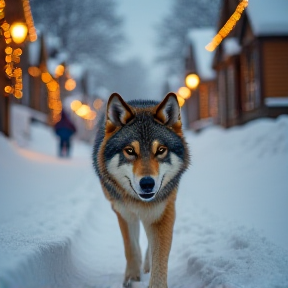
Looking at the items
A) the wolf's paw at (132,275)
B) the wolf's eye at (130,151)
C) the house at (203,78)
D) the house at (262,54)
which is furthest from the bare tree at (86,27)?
the wolf's eye at (130,151)

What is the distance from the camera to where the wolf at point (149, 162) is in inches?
Result: 144

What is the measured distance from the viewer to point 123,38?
4341 centimetres

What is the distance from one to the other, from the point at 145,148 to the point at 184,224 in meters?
3.13

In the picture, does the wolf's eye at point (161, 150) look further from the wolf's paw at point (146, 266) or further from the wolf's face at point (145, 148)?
the wolf's paw at point (146, 266)

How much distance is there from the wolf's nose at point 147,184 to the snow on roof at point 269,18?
12.7 meters

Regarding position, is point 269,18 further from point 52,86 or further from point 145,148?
point 52,86

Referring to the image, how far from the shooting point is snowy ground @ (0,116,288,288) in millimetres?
3584

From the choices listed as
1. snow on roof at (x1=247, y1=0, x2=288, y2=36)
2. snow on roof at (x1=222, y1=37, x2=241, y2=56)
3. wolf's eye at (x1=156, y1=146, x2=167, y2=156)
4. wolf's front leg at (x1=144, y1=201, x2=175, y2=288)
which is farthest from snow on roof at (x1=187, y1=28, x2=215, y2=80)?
wolf's eye at (x1=156, y1=146, x2=167, y2=156)

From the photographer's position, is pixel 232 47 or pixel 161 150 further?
pixel 232 47

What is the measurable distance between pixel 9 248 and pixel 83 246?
7.54 feet

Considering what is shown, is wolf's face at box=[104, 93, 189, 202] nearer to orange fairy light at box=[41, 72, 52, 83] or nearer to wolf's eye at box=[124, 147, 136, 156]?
wolf's eye at box=[124, 147, 136, 156]

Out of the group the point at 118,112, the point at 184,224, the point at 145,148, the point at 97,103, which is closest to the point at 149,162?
the point at 145,148

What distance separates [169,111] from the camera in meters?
4.04

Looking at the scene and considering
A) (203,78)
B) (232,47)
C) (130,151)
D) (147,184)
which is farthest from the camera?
(203,78)
